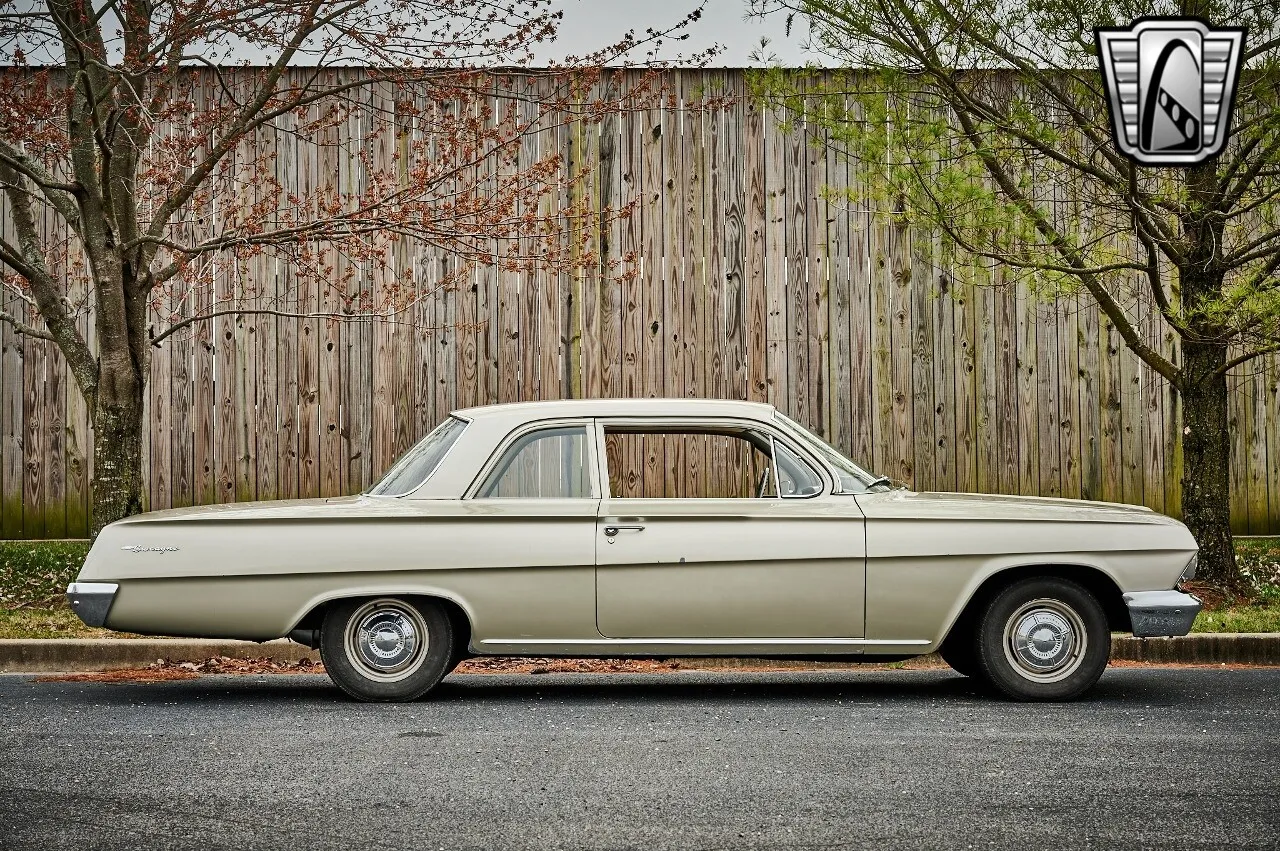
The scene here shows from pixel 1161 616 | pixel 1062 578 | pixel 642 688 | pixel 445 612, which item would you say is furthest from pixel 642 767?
pixel 1161 616

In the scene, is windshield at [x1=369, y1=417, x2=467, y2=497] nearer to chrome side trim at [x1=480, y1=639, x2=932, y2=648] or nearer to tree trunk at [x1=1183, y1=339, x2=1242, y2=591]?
chrome side trim at [x1=480, y1=639, x2=932, y2=648]

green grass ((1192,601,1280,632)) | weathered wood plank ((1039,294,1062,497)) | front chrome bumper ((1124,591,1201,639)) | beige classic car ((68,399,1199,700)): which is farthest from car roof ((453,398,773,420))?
weathered wood plank ((1039,294,1062,497))

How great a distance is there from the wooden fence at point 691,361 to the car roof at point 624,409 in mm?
4287

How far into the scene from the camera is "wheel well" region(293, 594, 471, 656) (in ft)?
23.1

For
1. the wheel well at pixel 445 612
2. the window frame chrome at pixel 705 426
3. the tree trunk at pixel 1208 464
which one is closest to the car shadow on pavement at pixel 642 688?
the wheel well at pixel 445 612

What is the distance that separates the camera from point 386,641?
7098 millimetres

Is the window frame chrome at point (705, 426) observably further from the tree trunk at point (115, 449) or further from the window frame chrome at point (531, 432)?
the tree trunk at point (115, 449)

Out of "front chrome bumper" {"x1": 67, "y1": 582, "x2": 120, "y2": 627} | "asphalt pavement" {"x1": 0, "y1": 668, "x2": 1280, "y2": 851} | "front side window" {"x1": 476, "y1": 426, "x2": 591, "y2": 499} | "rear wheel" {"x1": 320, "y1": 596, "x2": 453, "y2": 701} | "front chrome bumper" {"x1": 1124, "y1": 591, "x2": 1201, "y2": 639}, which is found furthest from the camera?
"front side window" {"x1": 476, "y1": 426, "x2": 591, "y2": 499}

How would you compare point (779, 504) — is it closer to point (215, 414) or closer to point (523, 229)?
point (523, 229)

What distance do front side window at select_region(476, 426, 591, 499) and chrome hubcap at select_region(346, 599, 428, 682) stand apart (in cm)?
71

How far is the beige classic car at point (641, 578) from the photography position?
692cm

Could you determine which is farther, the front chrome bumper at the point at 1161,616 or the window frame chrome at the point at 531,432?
the window frame chrome at the point at 531,432

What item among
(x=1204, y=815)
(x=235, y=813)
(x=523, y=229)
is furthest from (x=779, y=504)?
(x=523, y=229)

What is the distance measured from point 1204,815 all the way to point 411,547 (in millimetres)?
3746
